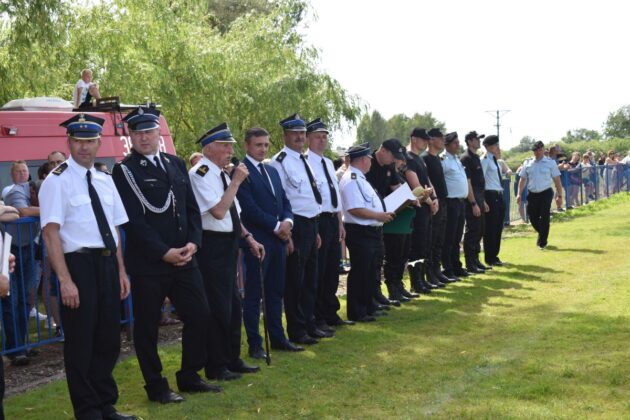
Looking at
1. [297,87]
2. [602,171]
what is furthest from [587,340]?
[602,171]

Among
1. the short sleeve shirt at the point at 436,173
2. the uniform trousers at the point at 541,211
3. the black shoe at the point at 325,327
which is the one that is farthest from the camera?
the uniform trousers at the point at 541,211

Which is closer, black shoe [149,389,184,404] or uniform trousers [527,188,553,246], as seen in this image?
black shoe [149,389,184,404]

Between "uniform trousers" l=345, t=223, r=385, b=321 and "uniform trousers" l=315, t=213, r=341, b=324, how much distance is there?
1.29ft

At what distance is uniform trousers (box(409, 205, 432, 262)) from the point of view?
12.5 meters

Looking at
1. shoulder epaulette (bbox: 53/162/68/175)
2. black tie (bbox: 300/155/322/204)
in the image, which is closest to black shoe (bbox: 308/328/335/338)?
black tie (bbox: 300/155/322/204)

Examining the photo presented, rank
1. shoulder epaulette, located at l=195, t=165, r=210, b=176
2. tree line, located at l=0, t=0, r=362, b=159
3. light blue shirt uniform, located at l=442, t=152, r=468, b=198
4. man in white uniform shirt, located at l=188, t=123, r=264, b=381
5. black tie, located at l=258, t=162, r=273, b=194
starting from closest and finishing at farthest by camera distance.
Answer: man in white uniform shirt, located at l=188, t=123, r=264, b=381
shoulder epaulette, located at l=195, t=165, r=210, b=176
black tie, located at l=258, t=162, r=273, b=194
light blue shirt uniform, located at l=442, t=152, r=468, b=198
tree line, located at l=0, t=0, r=362, b=159

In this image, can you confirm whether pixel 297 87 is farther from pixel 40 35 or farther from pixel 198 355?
pixel 198 355

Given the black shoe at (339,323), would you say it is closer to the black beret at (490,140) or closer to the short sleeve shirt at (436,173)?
the short sleeve shirt at (436,173)

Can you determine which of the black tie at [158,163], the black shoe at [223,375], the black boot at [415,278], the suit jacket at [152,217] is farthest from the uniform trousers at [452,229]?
the black tie at [158,163]

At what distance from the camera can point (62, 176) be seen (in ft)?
20.7

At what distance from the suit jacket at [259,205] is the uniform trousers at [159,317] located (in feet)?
5.10

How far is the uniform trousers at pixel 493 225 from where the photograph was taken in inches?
606

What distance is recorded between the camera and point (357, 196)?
1053 cm

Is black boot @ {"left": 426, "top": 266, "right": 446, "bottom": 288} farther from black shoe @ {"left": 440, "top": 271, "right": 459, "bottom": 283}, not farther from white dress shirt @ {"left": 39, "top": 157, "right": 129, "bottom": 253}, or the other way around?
white dress shirt @ {"left": 39, "top": 157, "right": 129, "bottom": 253}
